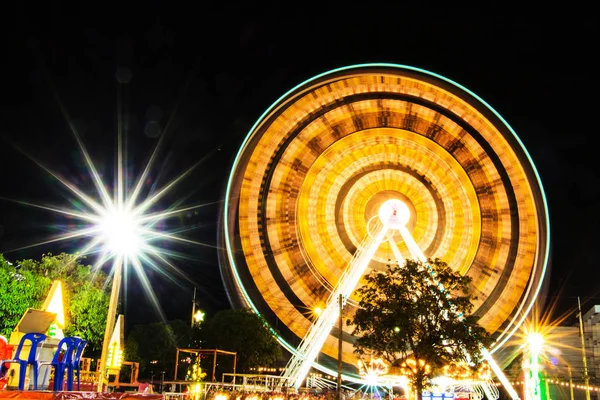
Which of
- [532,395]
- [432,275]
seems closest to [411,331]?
[432,275]

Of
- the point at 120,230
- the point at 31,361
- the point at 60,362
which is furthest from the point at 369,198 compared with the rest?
the point at 31,361

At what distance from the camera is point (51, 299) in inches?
513

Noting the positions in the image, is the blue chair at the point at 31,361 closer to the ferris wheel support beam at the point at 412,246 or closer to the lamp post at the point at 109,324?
the lamp post at the point at 109,324

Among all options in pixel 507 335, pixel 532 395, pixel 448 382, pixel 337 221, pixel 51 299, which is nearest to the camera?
pixel 51 299

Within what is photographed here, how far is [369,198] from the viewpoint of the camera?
2503 centimetres

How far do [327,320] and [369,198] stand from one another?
6604 millimetres

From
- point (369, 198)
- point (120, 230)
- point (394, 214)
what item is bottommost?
point (120, 230)

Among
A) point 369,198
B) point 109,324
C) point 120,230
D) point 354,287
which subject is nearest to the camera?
point 109,324

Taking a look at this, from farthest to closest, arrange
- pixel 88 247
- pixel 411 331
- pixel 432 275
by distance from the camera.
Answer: pixel 88 247 → pixel 432 275 → pixel 411 331

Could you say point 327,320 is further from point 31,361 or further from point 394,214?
point 31,361

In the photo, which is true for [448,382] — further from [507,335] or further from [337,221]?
[337,221]

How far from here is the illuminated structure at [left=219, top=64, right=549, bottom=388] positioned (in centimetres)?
2211

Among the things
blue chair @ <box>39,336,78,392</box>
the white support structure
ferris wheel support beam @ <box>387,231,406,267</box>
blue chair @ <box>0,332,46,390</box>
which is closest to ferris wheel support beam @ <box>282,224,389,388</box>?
the white support structure

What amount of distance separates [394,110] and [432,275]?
8.72 metres
